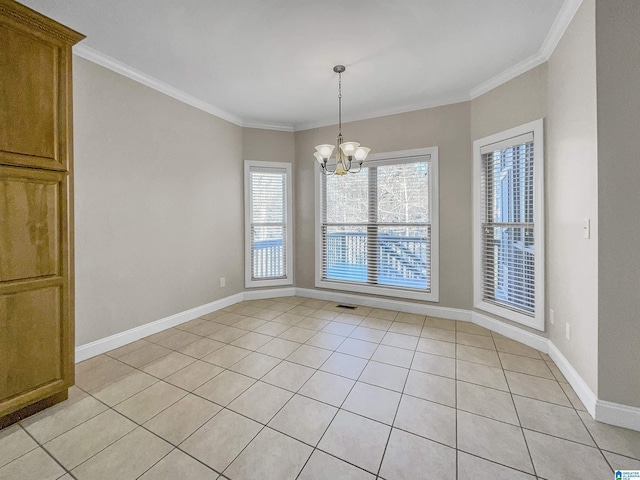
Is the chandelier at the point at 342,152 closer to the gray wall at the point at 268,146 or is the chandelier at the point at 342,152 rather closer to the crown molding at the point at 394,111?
the crown molding at the point at 394,111

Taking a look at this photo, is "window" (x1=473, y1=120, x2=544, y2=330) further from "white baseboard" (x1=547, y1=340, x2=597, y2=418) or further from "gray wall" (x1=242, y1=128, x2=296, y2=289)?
"gray wall" (x1=242, y1=128, x2=296, y2=289)

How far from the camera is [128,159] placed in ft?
9.29

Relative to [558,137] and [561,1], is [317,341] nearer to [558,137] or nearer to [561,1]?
[558,137]

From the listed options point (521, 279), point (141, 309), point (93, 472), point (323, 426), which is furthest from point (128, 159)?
point (521, 279)

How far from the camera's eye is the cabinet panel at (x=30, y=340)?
1.65m

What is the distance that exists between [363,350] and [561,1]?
10.3 ft

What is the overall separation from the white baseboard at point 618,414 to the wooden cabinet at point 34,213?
3.45 m

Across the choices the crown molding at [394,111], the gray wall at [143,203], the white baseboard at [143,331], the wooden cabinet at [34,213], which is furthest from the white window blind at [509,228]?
the wooden cabinet at [34,213]

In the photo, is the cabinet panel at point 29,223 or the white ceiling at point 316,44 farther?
the white ceiling at point 316,44

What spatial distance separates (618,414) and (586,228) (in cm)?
113

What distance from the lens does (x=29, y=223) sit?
1.73 m

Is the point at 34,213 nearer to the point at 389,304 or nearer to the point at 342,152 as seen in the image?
the point at 342,152

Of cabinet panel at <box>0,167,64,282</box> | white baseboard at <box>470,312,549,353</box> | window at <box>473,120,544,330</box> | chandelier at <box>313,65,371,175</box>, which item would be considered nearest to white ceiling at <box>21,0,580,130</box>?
chandelier at <box>313,65,371,175</box>

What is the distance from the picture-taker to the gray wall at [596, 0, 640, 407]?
5.32ft
